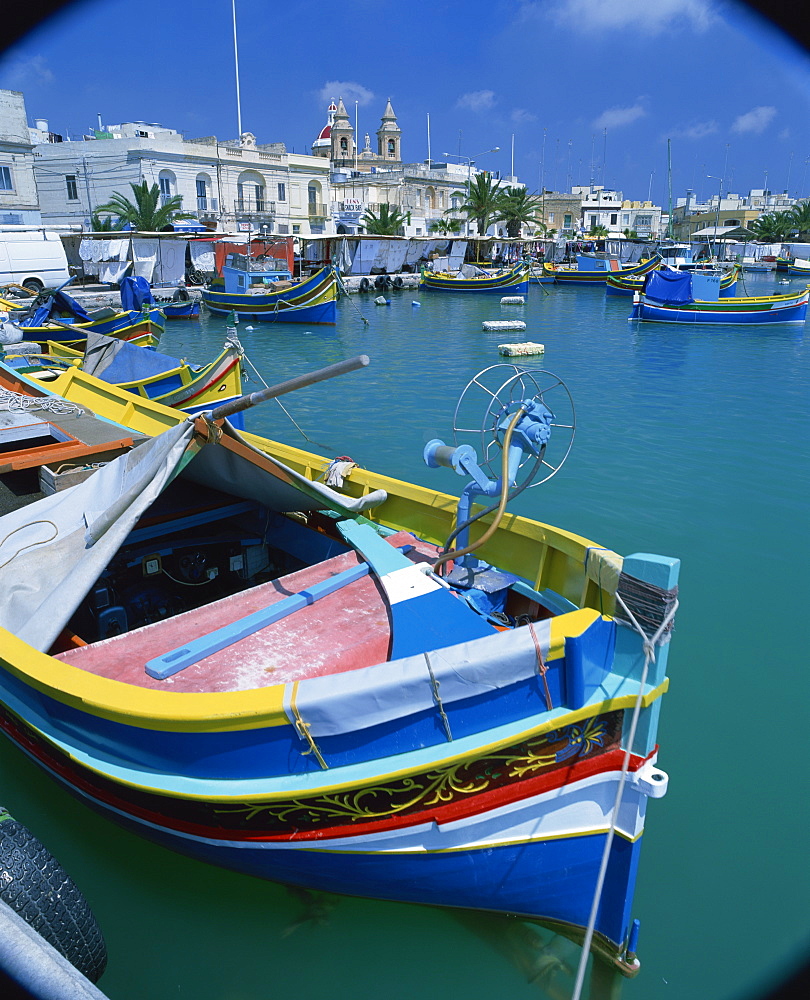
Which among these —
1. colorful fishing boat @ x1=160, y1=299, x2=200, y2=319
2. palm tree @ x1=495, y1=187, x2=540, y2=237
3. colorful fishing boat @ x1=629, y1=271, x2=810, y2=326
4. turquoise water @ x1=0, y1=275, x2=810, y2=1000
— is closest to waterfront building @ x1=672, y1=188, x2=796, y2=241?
palm tree @ x1=495, y1=187, x2=540, y2=237

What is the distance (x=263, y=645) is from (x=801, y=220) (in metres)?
87.5

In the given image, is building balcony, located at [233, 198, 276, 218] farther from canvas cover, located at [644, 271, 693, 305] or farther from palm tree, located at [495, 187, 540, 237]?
canvas cover, located at [644, 271, 693, 305]

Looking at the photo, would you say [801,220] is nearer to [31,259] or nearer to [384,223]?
[384,223]

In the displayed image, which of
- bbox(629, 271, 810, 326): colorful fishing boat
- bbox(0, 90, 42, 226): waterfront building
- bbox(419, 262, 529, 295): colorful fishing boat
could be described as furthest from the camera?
bbox(419, 262, 529, 295): colorful fishing boat

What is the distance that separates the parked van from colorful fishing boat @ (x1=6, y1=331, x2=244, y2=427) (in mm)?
19532

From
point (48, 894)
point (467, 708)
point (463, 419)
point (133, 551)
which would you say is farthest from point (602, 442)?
point (48, 894)

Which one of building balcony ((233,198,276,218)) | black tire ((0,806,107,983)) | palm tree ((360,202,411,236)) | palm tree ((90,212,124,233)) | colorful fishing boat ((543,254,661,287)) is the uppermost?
building balcony ((233,198,276,218))

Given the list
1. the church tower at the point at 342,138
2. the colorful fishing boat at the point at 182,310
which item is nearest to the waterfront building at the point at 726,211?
the church tower at the point at 342,138

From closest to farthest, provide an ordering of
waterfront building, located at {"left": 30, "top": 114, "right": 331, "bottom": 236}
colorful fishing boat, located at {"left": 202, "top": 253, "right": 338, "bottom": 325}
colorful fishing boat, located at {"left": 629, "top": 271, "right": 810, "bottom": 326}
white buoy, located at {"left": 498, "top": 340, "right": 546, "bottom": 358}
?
white buoy, located at {"left": 498, "top": 340, "right": 546, "bottom": 358} → colorful fishing boat, located at {"left": 202, "top": 253, "right": 338, "bottom": 325} → colorful fishing boat, located at {"left": 629, "top": 271, "right": 810, "bottom": 326} → waterfront building, located at {"left": 30, "top": 114, "right": 331, "bottom": 236}

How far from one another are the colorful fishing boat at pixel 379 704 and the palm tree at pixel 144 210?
42.6m

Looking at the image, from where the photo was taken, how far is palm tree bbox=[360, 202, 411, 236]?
Answer: 53500mm

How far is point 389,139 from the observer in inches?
3629

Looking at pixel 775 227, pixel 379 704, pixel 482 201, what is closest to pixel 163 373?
pixel 379 704

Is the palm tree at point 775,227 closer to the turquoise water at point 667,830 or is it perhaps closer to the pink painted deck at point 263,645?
the turquoise water at point 667,830
